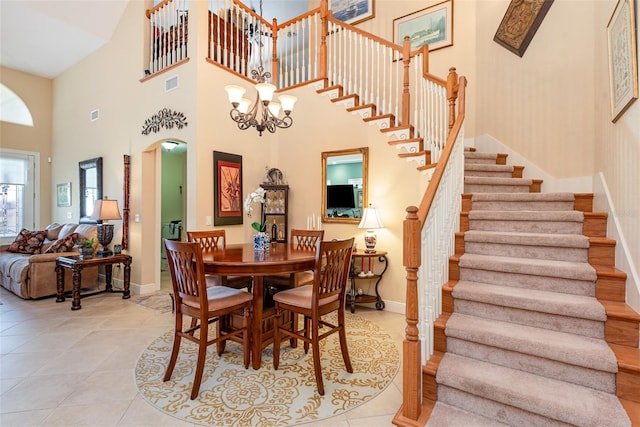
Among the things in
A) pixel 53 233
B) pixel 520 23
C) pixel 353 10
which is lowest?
pixel 53 233

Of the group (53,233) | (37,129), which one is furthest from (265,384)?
(37,129)

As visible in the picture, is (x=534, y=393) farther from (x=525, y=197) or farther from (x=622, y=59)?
(x=622, y=59)

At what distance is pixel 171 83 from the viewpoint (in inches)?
169

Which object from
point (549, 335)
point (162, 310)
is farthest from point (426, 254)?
point (162, 310)

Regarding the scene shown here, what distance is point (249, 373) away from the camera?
242 cm

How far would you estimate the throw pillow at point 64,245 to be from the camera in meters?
4.62

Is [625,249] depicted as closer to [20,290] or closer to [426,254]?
[426,254]

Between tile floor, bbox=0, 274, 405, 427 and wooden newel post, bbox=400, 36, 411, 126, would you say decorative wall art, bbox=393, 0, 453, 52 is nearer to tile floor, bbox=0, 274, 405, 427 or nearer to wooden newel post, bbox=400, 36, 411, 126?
wooden newel post, bbox=400, 36, 411, 126

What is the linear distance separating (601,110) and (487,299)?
1927mm

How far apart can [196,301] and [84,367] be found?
1.21m

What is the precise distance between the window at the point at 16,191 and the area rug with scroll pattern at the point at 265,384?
5644 millimetres

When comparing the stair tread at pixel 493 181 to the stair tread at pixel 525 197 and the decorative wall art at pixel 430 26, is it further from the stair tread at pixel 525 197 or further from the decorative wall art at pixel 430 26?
the decorative wall art at pixel 430 26

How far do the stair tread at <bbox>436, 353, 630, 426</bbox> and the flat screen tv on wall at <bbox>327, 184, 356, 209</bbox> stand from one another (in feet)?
8.44

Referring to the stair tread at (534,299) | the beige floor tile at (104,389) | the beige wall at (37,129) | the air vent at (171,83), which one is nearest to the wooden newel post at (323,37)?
the air vent at (171,83)
